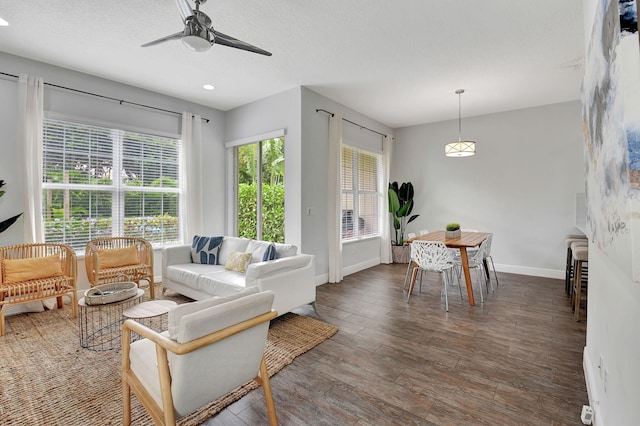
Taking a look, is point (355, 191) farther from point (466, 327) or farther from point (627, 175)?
point (627, 175)

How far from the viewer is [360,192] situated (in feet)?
19.3

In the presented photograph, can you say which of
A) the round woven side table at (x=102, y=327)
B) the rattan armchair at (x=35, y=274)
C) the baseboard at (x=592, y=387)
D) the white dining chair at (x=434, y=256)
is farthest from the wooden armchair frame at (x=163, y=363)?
the white dining chair at (x=434, y=256)

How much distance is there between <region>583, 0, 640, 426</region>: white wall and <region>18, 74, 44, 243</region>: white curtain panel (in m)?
4.97

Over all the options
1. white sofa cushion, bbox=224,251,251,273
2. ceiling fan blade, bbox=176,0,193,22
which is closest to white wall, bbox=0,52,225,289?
white sofa cushion, bbox=224,251,251,273

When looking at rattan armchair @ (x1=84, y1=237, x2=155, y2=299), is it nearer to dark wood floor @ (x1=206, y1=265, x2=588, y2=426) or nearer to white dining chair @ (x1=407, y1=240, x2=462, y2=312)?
dark wood floor @ (x1=206, y1=265, x2=588, y2=426)

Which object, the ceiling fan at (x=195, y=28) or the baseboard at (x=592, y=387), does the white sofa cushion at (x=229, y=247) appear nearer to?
the ceiling fan at (x=195, y=28)

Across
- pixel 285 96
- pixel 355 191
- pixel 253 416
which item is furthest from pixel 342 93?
pixel 253 416

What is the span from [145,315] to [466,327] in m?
2.93

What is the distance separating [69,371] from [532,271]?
627cm

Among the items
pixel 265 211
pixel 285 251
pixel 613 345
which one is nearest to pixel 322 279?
pixel 285 251

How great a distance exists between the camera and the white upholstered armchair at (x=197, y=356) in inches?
51.4

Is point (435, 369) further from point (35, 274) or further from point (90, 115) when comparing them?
point (90, 115)

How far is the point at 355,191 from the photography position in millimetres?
5738

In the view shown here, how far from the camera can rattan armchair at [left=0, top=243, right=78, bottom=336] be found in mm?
2932
